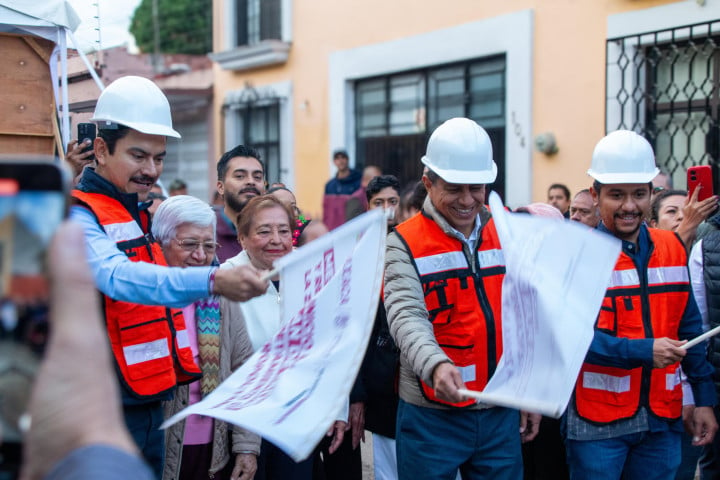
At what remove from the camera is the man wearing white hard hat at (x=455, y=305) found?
3.08 m

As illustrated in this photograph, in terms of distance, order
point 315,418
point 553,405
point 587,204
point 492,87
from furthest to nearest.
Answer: point 492,87, point 587,204, point 553,405, point 315,418

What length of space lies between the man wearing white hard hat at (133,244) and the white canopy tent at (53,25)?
1665mm

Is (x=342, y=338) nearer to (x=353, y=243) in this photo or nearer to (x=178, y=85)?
(x=353, y=243)

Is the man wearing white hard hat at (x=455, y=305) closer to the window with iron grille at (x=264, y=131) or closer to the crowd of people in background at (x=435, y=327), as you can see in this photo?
the crowd of people in background at (x=435, y=327)

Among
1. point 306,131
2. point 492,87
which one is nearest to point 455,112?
point 492,87

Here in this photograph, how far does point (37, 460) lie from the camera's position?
1056 mm

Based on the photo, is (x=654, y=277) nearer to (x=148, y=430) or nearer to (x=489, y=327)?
(x=489, y=327)

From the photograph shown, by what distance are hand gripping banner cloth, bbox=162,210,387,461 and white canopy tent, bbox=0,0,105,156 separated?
2511 mm

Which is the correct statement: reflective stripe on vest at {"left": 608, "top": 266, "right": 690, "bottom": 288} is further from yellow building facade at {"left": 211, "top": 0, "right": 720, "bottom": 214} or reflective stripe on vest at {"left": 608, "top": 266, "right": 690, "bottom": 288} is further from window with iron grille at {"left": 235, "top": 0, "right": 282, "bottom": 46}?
window with iron grille at {"left": 235, "top": 0, "right": 282, "bottom": 46}

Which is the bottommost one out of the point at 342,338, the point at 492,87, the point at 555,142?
the point at 342,338

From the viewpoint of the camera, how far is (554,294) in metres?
2.64

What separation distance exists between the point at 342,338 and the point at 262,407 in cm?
30

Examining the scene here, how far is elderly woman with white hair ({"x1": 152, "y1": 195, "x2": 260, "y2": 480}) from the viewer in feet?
11.0

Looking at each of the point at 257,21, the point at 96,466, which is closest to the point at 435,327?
the point at 96,466
